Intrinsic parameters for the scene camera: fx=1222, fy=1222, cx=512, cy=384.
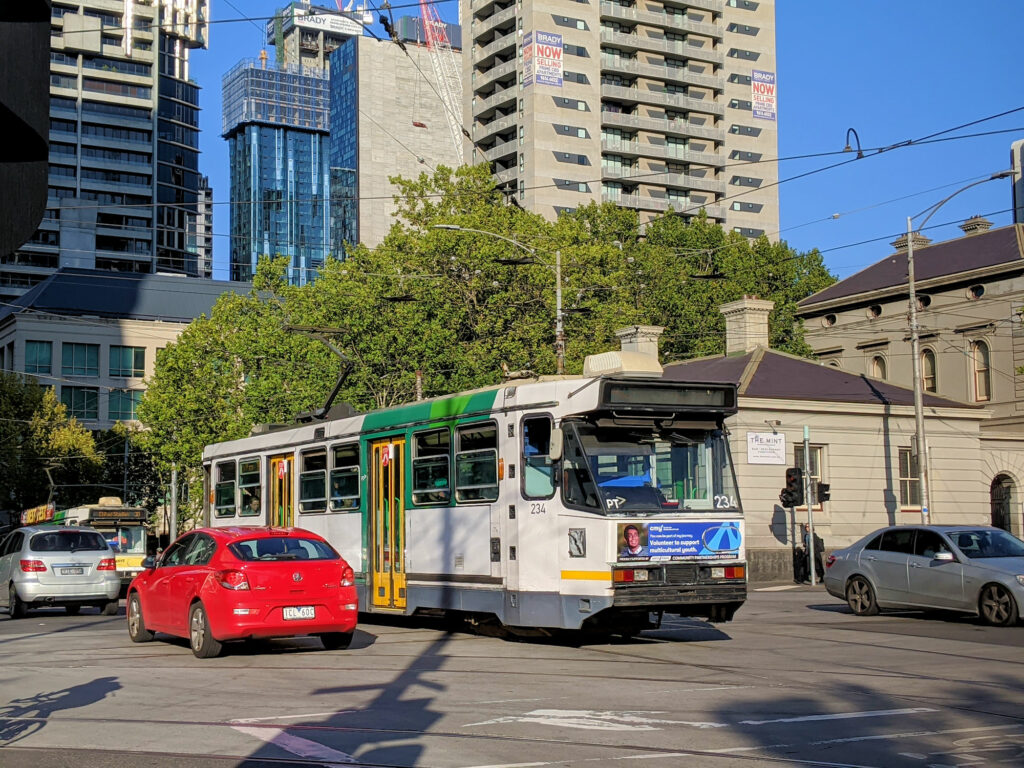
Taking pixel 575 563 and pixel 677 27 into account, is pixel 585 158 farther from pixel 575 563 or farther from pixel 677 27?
pixel 575 563

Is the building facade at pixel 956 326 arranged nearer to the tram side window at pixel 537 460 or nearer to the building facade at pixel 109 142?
the tram side window at pixel 537 460

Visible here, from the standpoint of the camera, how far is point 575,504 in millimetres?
14492

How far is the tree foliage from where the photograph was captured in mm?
49656

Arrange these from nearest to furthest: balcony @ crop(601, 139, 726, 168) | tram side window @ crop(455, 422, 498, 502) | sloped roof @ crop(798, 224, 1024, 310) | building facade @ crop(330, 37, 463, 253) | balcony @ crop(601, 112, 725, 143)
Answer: tram side window @ crop(455, 422, 498, 502), sloped roof @ crop(798, 224, 1024, 310), balcony @ crop(601, 112, 725, 143), balcony @ crop(601, 139, 726, 168), building facade @ crop(330, 37, 463, 253)

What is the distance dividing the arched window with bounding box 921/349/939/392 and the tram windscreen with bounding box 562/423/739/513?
42499 mm

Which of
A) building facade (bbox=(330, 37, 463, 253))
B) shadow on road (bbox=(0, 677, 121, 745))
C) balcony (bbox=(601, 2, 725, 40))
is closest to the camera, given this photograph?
shadow on road (bbox=(0, 677, 121, 745))

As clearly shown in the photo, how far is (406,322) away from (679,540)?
35906 millimetres

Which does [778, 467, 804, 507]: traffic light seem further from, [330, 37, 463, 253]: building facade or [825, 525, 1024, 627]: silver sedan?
[330, 37, 463, 253]: building facade

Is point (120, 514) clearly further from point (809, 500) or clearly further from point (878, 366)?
point (878, 366)

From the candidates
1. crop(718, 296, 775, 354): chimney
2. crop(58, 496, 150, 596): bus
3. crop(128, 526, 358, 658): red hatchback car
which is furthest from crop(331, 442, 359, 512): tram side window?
crop(718, 296, 775, 354): chimney

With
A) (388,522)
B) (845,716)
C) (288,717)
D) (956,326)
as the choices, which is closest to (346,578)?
(388,522)

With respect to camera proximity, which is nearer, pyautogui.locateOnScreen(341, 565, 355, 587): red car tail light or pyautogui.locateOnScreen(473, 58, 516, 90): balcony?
pyautogui.locateOnScreen(341, 565, 355, 587): red car tail light

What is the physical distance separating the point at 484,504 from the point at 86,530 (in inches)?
423

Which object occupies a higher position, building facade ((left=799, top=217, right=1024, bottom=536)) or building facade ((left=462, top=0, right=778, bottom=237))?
building facade ((left=462, top=0, right=778, bottom=237))
